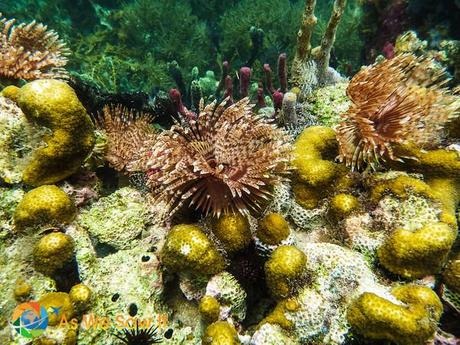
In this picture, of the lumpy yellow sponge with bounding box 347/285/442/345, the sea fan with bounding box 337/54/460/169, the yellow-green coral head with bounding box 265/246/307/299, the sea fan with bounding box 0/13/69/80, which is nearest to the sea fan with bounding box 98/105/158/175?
the sea fan with bounding box 0/13/69/80

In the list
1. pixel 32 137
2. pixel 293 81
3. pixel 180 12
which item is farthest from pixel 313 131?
pixel 180 12

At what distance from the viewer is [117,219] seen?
3.06m

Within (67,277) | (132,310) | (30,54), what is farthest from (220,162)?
(30,54)

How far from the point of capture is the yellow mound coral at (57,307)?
7.89ft

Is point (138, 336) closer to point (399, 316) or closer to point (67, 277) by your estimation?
point (67, 277)

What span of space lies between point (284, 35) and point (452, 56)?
15.1ft

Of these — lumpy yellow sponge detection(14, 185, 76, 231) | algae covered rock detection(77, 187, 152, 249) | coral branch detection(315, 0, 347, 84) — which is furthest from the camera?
coral branch detection(315, 0, 347, 84)

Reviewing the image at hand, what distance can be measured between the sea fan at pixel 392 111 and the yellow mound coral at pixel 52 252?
2418 mm

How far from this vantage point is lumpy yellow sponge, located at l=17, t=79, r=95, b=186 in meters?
2.70

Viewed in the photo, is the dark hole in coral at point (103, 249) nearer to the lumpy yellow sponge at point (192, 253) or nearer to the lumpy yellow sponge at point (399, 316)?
the lumpy yellow sponge at point (192, 253)

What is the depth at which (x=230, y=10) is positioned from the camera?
31.8 ft

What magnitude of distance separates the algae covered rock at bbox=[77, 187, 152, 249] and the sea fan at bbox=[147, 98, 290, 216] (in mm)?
475

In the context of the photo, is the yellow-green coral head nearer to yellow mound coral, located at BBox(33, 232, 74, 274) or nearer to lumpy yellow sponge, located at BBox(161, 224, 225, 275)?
lumpy yellow sponge, located at BBox(161, 224, 225, 275)

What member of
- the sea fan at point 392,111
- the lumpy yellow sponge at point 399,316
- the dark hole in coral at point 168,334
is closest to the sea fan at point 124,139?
the dark hole in coral at point 168,334
